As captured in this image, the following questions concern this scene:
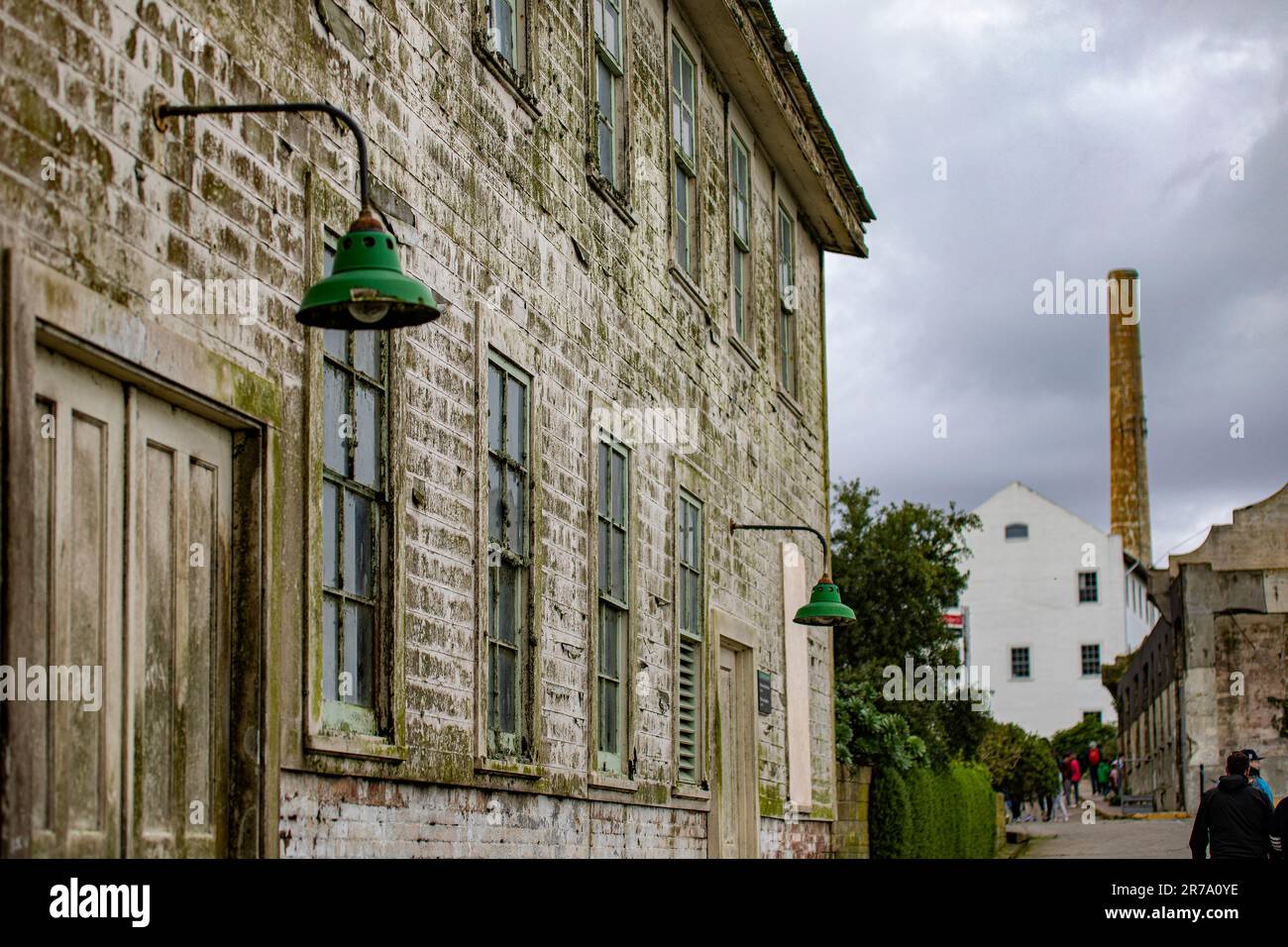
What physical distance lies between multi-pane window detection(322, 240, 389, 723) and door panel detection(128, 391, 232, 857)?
0.81m

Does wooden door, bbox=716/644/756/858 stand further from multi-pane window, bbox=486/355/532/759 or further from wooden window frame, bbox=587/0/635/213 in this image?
multi-pane window, bbox=486/355/532/759

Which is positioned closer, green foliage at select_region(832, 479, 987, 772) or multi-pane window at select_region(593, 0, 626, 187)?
multi-pane window at select_region(593, 0, 626, 187)

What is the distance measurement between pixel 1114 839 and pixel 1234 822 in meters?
18.8

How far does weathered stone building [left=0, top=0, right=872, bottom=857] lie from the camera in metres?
6.08

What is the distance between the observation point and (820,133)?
18281mm

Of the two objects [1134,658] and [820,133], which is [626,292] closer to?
[820,133]

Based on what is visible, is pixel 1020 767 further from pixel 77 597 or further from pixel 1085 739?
pixel 77 597

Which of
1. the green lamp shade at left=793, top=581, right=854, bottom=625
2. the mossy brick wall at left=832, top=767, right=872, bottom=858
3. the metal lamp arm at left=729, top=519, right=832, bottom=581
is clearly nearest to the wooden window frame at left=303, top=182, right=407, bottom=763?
the green lamp shade at left=793, top=581, right=854, bottom=625

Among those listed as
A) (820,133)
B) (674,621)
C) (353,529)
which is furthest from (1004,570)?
(353,529)

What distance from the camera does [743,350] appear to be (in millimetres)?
16219

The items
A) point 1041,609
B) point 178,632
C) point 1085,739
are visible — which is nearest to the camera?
point 178,632

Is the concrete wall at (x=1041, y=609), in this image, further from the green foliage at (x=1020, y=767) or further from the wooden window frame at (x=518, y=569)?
the wooden window frame at (x=518, y=569)

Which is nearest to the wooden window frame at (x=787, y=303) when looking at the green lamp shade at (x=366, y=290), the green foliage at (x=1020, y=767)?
the green lamp shade at (x=366, y=290)

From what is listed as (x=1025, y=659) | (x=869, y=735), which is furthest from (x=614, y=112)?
(x=1025, y=659)
